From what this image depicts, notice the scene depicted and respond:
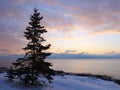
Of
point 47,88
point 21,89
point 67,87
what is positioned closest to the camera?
point 21,89

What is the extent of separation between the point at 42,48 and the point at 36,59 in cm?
136

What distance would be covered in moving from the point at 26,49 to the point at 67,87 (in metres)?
7.50

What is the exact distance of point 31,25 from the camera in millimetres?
21312

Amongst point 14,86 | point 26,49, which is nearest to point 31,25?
point 26,49

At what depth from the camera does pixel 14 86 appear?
2092cm

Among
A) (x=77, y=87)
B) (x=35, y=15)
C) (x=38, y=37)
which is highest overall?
(x=35, y=15)

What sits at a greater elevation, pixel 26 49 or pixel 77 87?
pixel 26 49

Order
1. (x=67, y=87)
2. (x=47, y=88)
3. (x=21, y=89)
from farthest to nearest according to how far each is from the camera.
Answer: (x=67, y=87)
(x=47, y=88)
(x=21, y=89)

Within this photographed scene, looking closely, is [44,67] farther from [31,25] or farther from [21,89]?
[31,25]

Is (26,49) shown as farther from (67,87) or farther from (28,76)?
(67,87)

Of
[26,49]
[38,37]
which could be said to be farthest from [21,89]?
[38,37]

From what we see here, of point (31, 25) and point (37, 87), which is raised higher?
point (31, 25)

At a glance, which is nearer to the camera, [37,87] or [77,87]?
[37,87]

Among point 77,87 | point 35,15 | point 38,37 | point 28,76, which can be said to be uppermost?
point 35,15
